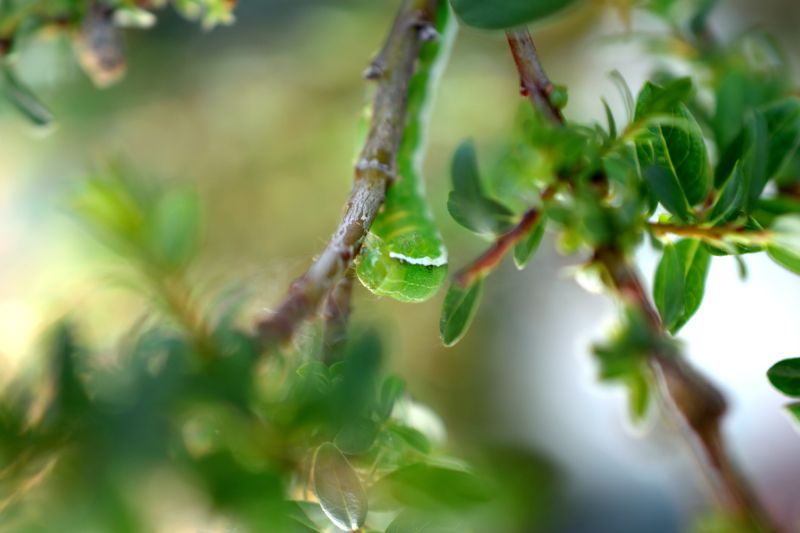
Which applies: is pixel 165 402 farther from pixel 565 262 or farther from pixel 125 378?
pixel 565 262

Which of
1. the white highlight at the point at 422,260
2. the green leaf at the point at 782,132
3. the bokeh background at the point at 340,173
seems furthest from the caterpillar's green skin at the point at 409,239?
the bokeh background at the point at 340,173

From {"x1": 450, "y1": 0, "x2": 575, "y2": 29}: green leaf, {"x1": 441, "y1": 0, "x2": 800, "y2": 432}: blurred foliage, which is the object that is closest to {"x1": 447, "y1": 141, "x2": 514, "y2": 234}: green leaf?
{"x1": 441, "y1": 0, "x2": 800, "y2": 432}: blurred foliage

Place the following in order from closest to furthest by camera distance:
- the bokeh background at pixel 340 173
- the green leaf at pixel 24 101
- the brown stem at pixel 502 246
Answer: the brown stem at pixel 502 246
the green leaf at pixel 24 101
the bokeh background at pixel 340 173

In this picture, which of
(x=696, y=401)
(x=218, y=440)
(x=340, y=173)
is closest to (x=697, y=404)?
(x=696, y=401)

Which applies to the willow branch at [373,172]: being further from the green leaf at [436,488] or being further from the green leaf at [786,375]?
the green leaf at [786,375]

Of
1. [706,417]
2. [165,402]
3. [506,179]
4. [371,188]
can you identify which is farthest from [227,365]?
[706,417]
